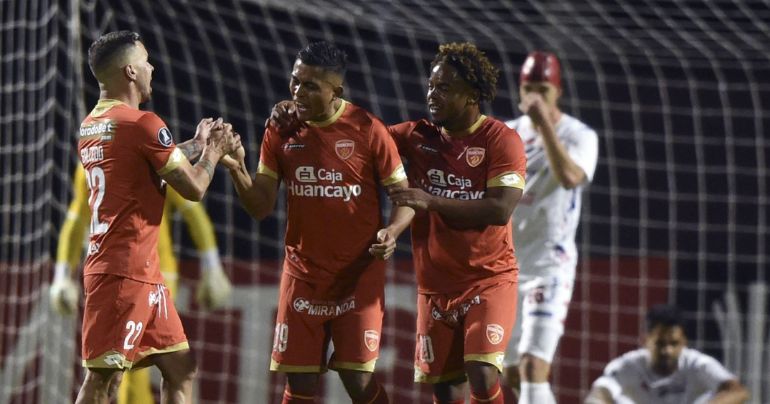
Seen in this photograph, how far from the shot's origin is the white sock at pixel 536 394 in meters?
5.57

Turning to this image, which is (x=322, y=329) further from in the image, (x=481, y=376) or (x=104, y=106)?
(x=104, y=106)

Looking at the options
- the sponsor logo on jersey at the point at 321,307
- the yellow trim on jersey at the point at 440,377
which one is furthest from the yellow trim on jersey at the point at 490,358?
the sponsor logo on jersey at the point at 321,307

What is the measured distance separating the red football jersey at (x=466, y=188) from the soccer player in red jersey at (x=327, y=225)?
20 centimetres

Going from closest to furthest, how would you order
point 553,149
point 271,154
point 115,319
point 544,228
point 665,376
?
point 115,319 < point 271,154 < point 553,149 < point 544,228 < point 665,376

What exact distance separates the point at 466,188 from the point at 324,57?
0.67m

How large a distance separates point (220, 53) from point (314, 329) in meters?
4.02

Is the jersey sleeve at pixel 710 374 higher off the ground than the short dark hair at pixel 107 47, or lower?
lower

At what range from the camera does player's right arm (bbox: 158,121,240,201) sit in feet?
14.4

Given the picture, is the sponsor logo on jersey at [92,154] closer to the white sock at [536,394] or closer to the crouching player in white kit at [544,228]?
the crouching player in white kit at [544,228]

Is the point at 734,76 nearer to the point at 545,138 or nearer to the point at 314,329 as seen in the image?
the point at 545,138

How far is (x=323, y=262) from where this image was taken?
15.2 ft

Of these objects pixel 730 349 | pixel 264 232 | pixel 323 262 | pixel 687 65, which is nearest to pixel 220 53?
pixel 264 232

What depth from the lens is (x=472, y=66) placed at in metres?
4.81

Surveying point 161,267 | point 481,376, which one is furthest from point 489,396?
point 161,267
